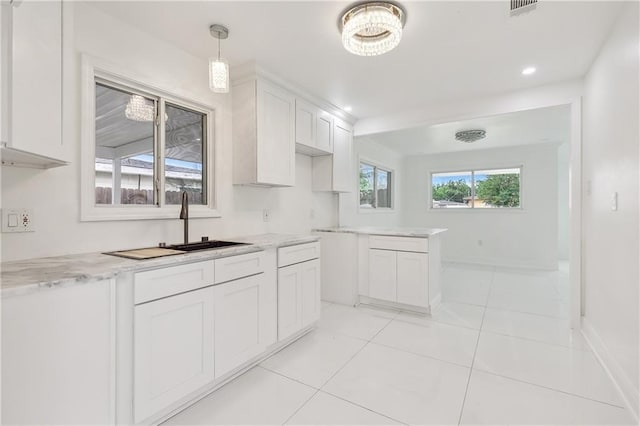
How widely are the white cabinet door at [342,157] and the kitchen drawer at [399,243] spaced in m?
0.85

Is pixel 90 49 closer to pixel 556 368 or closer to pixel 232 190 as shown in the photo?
pixel 232 190

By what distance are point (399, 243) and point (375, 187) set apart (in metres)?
2.51

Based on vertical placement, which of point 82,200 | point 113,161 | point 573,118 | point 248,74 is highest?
point 248,74

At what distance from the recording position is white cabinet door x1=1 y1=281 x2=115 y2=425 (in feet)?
3.60

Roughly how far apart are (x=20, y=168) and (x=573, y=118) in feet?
14.4

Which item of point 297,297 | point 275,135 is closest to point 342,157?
point 275,135

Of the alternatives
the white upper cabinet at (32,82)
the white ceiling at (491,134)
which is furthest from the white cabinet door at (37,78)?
the white ceiling at (491,134)

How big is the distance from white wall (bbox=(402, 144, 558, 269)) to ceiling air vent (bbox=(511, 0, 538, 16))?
4.97m

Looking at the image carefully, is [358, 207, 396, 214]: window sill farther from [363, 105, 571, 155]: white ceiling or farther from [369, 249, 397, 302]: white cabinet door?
[369, 249, 397, 302]: white cabinet door

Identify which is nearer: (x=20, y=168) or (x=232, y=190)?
(x=20, y=168)

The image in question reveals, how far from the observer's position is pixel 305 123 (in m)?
3.23

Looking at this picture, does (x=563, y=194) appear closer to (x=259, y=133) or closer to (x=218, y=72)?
(x=259, y=133)

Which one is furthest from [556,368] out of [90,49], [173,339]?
[90,49]

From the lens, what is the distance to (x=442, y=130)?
15.2 ft
